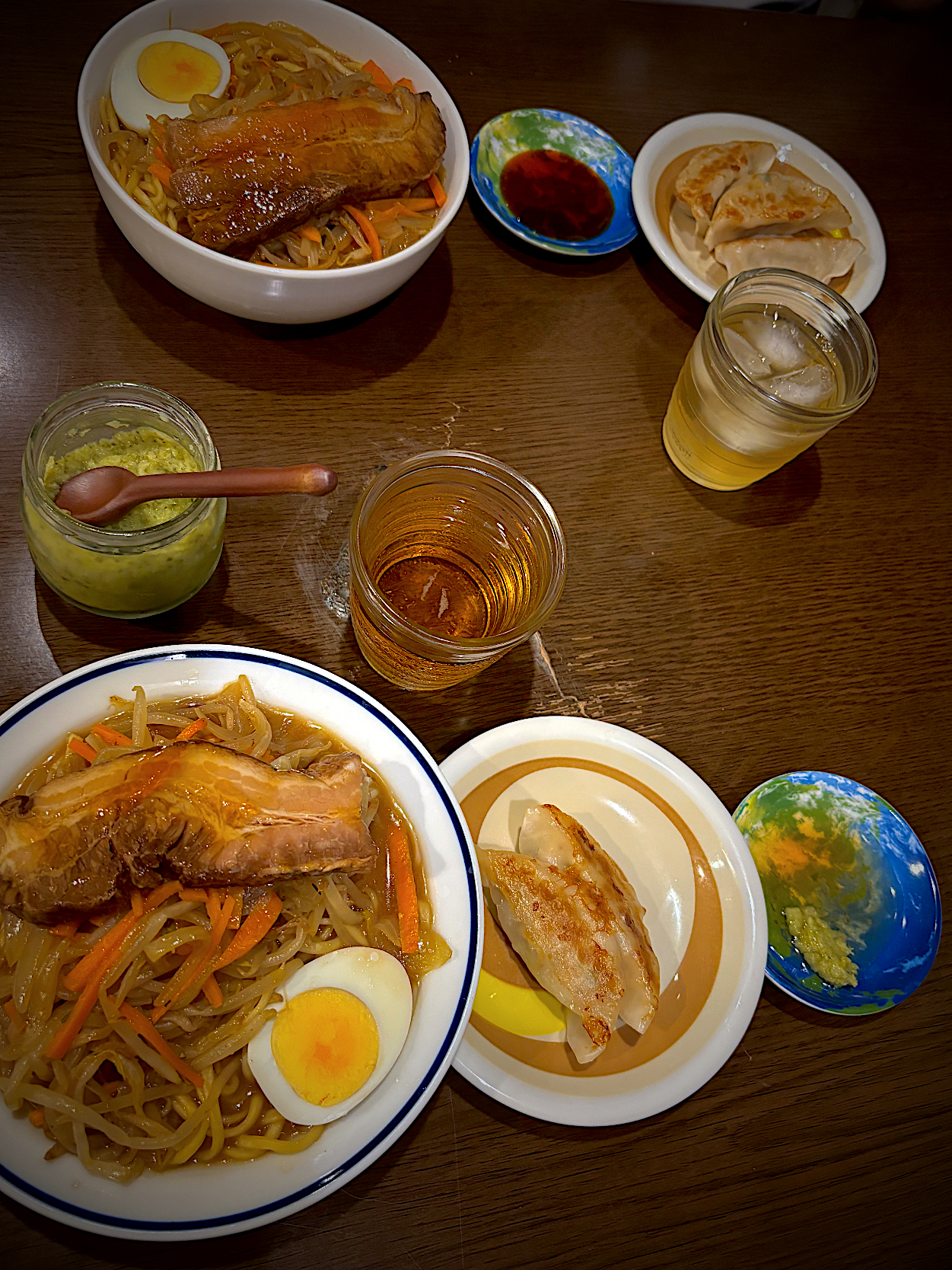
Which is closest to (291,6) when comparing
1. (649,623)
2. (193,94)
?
(193,94)

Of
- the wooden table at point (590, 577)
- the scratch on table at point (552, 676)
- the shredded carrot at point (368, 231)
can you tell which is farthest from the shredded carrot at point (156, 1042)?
the shredded carrot at point (368, 231)

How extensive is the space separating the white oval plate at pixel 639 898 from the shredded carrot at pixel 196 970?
15.2 inches

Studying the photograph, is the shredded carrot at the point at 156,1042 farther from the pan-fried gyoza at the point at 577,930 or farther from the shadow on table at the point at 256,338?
the shadow on table at the point at 256,338

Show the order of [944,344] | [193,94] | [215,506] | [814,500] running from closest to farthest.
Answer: [215,506] < [193,94] < [814,500] < [944,344]

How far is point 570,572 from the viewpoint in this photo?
5.79ft

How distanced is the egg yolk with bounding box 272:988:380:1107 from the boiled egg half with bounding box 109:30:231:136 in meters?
1.63

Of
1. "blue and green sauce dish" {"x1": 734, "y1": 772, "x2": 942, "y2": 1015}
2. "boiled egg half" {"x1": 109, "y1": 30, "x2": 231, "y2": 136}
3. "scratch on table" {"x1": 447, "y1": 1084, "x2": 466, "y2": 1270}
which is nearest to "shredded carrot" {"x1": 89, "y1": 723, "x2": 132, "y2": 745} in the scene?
"scratch on table" {"x1": 447, "y1": 1084, "x2": 466, "y2": 1270}

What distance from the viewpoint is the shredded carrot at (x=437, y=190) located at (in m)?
1.83

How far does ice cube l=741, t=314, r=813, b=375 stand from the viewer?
5.99 feet

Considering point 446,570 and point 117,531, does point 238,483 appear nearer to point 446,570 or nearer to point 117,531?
point 117,531

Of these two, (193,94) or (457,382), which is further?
(457,382)

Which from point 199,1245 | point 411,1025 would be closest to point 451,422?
point 411,1025

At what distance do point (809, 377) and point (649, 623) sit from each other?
0.61 m

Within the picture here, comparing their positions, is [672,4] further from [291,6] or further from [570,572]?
[570,572]
